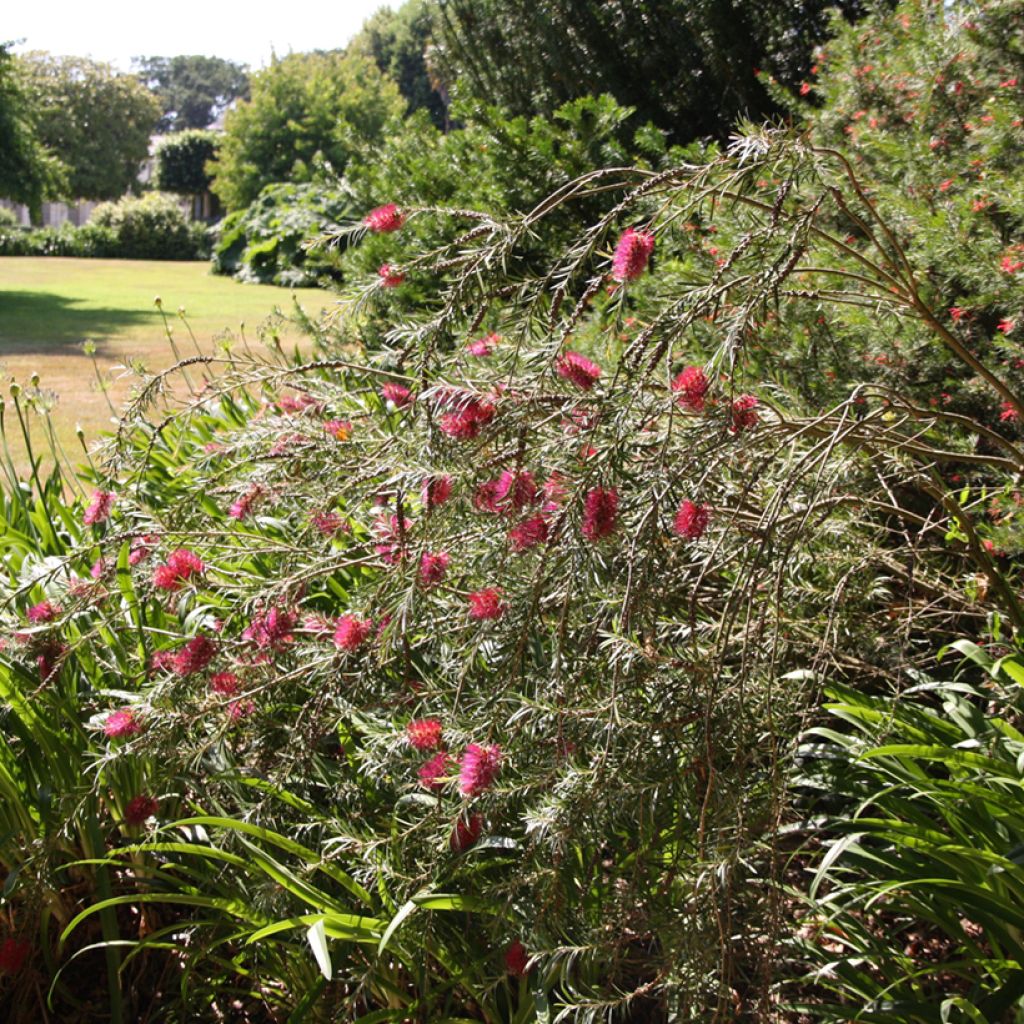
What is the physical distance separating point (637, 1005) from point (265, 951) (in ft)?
2.46

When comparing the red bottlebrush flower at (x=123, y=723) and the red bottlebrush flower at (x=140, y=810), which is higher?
the red bottlebrush flower at (x=123, y=723)

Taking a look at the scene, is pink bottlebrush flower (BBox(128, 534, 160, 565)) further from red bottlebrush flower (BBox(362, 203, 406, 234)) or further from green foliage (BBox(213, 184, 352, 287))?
green foliage (BBox(213, 184, 352, 287))

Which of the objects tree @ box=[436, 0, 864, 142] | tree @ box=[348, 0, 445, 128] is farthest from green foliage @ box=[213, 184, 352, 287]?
tree @ box=[348, 0, 445, 128]

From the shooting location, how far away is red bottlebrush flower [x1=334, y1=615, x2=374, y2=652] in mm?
1825

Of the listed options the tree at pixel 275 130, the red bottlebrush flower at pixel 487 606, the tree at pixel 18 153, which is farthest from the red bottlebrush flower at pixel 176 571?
the tree at pixel 275 130

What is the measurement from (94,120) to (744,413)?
167 ft

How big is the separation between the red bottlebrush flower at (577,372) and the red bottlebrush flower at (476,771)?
0.66m

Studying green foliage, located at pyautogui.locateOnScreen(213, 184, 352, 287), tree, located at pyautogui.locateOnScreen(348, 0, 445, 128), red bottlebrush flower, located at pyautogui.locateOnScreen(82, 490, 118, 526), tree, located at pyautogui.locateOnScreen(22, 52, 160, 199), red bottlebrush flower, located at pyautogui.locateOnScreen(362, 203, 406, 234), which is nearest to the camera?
red bottlebrush flower, located at pyautogui.locateOnScreen(362, 203, 406, 234)

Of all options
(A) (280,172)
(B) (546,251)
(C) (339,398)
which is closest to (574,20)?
(B) (546,251)

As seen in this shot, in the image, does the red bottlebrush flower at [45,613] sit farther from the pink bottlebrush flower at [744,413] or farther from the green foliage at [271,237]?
the green foliage at [271,237]

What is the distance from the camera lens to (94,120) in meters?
45.4

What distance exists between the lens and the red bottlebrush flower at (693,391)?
161 centimetres

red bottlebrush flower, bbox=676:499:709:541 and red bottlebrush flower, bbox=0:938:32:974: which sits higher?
red bottlebrush flower, bbox=676:499:709:541

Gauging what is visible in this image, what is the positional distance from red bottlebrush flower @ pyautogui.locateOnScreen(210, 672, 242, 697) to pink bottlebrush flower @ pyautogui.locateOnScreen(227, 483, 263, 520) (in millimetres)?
431
